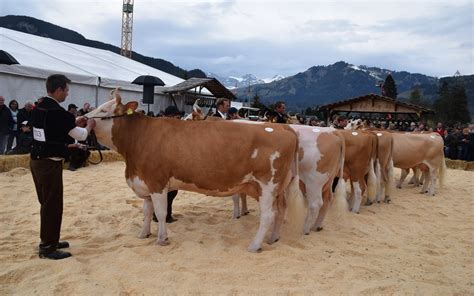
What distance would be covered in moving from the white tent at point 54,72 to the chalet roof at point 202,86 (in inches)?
27.2

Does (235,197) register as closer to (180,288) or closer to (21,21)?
(180,288)

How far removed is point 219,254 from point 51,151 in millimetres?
2204

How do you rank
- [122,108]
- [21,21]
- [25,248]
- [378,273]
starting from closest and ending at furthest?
[378,273]
[25,248]
[122,108]
[21,21]

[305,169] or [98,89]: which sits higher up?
[98,89]

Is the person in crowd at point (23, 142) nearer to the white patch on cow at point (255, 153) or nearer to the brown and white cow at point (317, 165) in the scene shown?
the brown and white cow at point (317, 165)

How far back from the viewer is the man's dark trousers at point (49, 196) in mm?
4031

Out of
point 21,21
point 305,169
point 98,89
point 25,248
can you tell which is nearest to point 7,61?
point 98,89

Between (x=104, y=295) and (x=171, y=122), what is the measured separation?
2.27 metres

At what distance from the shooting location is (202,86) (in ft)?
65.3

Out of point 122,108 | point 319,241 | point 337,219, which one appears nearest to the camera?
point 122,108

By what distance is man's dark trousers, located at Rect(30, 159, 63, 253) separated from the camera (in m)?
4.03

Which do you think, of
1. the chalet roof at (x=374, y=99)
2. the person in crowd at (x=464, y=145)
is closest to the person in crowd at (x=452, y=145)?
the person in crowd at (x=464, y=145)

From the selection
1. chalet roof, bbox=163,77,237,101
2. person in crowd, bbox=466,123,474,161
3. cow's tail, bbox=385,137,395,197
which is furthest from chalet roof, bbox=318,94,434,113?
cow's tail, bbox=385,137,395,197

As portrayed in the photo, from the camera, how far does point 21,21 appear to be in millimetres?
61375
